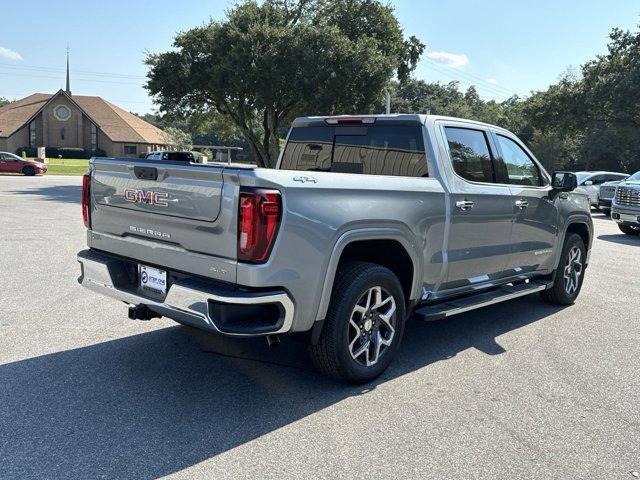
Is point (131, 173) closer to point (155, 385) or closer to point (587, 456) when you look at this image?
point (155, 385)

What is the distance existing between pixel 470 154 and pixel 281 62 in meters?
20.9

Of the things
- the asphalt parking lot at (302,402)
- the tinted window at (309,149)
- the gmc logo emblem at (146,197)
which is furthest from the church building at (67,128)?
the gmc logo emblem at (146,197)

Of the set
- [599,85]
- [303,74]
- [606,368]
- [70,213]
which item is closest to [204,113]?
[303,74]

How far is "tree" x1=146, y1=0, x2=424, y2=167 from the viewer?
967 inches

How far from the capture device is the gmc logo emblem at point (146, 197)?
12.5 ft

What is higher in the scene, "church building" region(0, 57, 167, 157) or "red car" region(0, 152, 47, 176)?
"church building" region(0, 57, 167, 157)

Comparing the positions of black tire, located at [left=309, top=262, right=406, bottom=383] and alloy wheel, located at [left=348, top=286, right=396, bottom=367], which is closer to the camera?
black tire, located at [left=309, top=262, right=406, bottom=383]

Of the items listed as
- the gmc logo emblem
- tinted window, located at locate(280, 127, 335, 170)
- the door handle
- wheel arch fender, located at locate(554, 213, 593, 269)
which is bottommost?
wheel arch fender, located at locate(554, 213, 593, 269)

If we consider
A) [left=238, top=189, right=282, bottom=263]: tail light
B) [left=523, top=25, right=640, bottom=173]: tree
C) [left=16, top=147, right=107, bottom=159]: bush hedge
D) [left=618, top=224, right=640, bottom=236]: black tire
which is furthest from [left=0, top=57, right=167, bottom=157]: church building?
[left=238, top=189, right=282, bottom=263]: tail light

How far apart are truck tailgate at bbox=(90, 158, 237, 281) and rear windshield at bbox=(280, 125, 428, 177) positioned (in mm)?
1913

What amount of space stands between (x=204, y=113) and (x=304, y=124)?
27591 mm

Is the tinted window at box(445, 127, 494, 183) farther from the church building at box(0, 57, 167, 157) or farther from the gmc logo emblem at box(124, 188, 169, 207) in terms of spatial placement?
the church building at box(0, 57, 167, 157)

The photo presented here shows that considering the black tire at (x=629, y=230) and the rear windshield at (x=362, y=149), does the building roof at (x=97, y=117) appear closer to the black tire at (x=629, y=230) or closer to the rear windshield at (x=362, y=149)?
the black tire at (x=629, y=230)

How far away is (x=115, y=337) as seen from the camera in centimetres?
511
